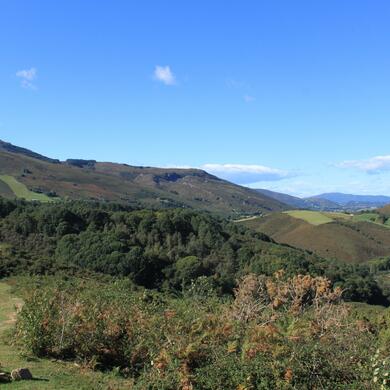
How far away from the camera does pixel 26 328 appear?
12617 millimetres

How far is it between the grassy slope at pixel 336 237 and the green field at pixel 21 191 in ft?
251

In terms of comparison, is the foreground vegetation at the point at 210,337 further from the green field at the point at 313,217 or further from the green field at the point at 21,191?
the green field at the point at 313,217

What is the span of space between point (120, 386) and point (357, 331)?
579cm

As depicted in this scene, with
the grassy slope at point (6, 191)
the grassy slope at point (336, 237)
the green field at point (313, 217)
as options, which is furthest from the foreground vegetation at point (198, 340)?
the grassy slope at point (6, 191)

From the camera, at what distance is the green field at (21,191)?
159125 millimetres

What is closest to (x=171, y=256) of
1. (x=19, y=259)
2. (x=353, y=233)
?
(x=19, y=259)

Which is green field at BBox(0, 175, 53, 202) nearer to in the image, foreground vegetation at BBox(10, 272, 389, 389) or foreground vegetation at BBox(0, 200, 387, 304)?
foreground vegetation at BBox(0, 200, 387, 304)

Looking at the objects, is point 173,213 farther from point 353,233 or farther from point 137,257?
point 353,233

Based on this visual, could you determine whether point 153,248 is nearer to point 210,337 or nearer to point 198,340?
point 210,337

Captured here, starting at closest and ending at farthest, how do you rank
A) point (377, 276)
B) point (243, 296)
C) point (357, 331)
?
point (357, 331) → point (243, 296) → point (377, 276)

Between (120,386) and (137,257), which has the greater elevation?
(120,386)

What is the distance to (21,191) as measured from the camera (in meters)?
170

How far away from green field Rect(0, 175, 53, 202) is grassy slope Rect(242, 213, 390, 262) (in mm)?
76376

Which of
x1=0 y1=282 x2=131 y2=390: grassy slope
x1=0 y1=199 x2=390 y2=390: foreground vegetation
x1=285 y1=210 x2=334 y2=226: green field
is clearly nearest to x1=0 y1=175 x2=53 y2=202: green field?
x1=285 y1=210 x2=334 y2=226: green field
